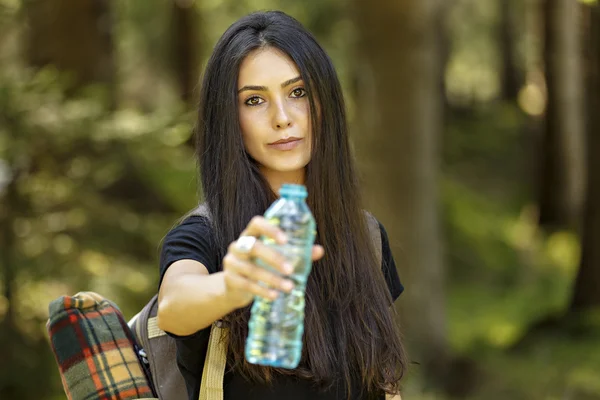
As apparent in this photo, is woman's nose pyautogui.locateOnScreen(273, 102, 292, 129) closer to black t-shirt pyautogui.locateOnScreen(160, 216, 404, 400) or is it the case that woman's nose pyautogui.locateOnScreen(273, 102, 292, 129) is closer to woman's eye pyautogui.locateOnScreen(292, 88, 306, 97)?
woman's eye pyautogui.locateOnScreen(292, 88, 306, 97)

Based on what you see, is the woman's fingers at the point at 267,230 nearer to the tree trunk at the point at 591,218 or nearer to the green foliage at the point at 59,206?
the green foliage at the point at 59,206

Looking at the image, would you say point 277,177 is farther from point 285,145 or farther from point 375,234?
point 375,234

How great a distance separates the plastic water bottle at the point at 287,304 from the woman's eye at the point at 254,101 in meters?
0.55

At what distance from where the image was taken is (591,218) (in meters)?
10.2

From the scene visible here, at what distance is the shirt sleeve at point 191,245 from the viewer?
2568mm

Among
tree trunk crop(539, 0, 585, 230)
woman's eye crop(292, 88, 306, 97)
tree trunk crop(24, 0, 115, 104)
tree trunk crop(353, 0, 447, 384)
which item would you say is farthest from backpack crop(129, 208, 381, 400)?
tree trunk crop(539, 0, 585, 230)

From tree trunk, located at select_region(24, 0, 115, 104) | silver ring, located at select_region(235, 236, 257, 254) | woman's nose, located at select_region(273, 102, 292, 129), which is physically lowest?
silver ring, located at select_region(235, 236, 257, 254)

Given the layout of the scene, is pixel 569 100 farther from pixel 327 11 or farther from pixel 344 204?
pixel 344 204

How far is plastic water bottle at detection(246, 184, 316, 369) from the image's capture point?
2221 mm

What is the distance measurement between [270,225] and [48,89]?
495cm

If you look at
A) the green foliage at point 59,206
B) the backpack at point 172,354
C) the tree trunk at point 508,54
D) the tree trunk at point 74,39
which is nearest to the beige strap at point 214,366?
the backpack at point 172,354

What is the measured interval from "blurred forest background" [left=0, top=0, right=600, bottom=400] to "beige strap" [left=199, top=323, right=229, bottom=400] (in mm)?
948

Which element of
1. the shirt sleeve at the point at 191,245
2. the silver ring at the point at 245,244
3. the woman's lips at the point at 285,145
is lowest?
the shirt sleeve at the point at 191,245

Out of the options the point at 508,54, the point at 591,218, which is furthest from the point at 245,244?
the point at 508,54
